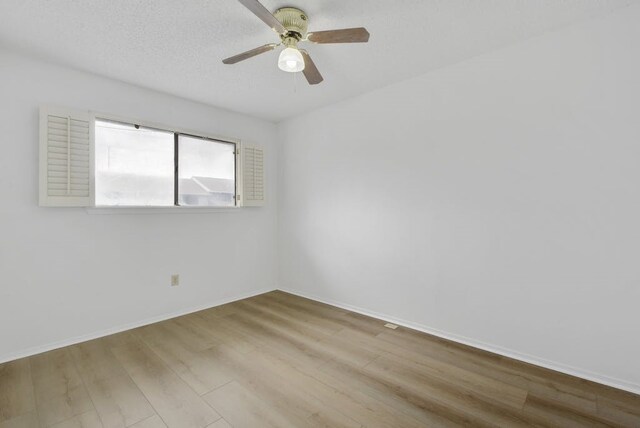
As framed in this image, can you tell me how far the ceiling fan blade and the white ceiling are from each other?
0.62 feet

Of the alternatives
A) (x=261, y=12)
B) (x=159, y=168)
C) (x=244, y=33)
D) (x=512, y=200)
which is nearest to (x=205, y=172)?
(x=159, y=168)

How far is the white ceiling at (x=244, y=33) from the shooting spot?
1817 mm

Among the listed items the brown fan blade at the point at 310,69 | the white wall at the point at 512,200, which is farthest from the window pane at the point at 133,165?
the white wall at the point at 512,200

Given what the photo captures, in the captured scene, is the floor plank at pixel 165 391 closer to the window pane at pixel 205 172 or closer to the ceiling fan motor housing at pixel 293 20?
the window pane at pixel 205 172

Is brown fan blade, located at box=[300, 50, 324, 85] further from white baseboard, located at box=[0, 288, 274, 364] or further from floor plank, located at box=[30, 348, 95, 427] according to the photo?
white baseboard, located at box=[0, 288, 274, 364]

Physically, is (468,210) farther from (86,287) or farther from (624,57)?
(86,287)

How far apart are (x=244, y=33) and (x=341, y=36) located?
775 millimetres

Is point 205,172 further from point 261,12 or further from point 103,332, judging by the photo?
point 261,12

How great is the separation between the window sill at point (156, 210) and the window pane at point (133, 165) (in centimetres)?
8

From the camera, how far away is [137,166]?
117 inches

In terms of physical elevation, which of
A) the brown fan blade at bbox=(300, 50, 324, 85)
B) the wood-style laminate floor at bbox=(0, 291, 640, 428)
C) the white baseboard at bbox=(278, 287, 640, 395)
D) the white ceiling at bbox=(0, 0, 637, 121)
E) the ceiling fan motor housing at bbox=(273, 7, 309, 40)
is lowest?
the wood-style laminate floor at bbox=(0, 291, 640, 428)

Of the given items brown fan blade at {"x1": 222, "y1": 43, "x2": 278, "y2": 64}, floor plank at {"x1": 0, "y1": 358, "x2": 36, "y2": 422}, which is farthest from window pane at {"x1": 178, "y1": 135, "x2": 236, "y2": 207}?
floor plank at {"x1": 0, "y1": 358, "x2": 36, "y2": 422}

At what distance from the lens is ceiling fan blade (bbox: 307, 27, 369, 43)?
1.70 m

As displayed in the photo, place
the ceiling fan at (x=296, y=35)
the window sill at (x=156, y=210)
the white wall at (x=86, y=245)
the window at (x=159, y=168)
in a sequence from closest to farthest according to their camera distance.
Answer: the ceiling fan at (x=296, y=35) < the white wall at (x=86, y=245) < the window sill at (x=156, y=210) < the window at (x=159, y=168)
